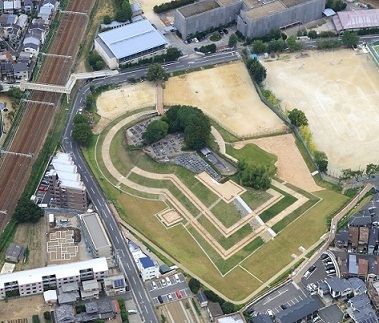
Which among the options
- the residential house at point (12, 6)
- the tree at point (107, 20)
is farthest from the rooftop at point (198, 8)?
the residential house at point (12, 6)

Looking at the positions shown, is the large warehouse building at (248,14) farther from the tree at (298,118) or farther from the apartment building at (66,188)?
the apartment building at (66,188)

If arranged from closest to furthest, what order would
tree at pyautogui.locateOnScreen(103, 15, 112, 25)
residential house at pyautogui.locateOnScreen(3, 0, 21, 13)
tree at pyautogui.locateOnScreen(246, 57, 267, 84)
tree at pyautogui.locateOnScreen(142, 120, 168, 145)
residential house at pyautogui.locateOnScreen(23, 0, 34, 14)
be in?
1. tree at pyautogui.locateOnScreen(142, 120, 168, 145)
2. tree at pyautogui.locateOnScreen(246, 57, 267, 84)
3. tree at pyautogui.locateOnScreen(103, 15, 112, 25)
4. residential house at pyautogui.locateOnScreen(3, 0, 21, 13)
5. residential house at pyautogui.locateOnScreen(23, 0, 34, 14)

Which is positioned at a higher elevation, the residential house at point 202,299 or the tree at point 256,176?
the tree at point 256,176

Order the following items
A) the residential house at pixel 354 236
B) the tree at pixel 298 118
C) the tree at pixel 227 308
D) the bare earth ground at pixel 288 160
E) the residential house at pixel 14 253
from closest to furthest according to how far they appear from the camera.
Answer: the tree at pixel 227 308, the residential house at pixel 14 253, the residential house at pixel 354 236, the bare earth ground at pixel 288 160, the tree at pixel 298 118

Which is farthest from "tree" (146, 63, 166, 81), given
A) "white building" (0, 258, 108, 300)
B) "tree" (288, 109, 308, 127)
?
"white building" (0, 258, 108, 300)

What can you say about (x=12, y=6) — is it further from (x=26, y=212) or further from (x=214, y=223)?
(x=214, y=223)

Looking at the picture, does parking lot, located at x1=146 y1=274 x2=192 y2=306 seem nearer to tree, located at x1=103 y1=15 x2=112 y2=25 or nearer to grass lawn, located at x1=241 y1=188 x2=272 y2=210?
grass lawn, located at x1=241 y1=188 x2=272 y2=210

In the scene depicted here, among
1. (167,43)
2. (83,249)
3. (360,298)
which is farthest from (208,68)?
(360,298)

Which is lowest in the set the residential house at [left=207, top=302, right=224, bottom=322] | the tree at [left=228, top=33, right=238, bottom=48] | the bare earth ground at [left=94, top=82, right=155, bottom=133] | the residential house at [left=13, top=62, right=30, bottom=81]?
the residential house at [left=207, top=302, right=224, bottom=322]
